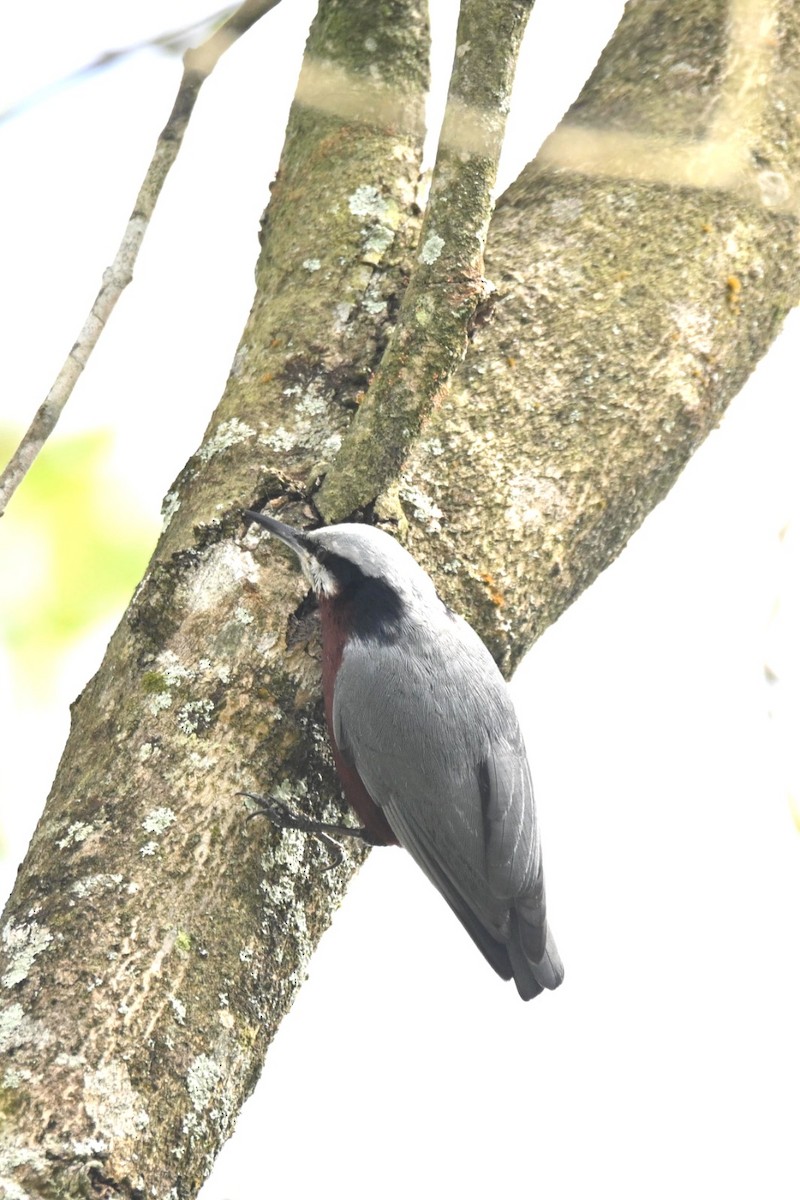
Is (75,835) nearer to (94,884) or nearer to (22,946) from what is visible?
(94,884)

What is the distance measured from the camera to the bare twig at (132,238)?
2727mm

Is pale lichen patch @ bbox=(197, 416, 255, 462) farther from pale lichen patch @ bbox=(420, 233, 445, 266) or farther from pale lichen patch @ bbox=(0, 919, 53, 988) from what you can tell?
pale lichen patch @ bbox=(0, 919, 53, 988)

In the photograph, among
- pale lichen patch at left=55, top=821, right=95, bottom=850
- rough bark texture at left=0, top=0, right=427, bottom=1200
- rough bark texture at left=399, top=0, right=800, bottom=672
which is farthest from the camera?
rough bark texture at left=399, top=0, right=800, bottom=672

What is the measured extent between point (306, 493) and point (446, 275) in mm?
611

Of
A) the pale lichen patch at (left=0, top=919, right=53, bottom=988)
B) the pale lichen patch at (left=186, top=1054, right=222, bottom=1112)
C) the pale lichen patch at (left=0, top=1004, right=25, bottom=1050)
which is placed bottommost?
the pale lichen patch at (left=186, top=1054, right=222, bottom=1112)

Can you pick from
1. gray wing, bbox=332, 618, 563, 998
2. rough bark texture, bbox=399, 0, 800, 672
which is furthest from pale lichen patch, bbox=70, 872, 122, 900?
rough bark texture, bbox=399, 0, 800, 672

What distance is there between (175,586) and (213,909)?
78cm

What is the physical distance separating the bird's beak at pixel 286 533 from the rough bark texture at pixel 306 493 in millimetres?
47

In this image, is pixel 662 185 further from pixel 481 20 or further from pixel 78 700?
pixel 78 700

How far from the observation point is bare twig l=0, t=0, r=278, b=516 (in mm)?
2727

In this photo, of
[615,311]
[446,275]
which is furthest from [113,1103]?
[615,311]

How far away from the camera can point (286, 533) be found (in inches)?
116

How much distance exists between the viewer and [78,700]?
2.94 m

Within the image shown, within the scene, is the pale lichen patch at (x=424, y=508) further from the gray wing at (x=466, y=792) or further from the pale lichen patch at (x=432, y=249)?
the pale lichen patch at (x=432, y=249)
